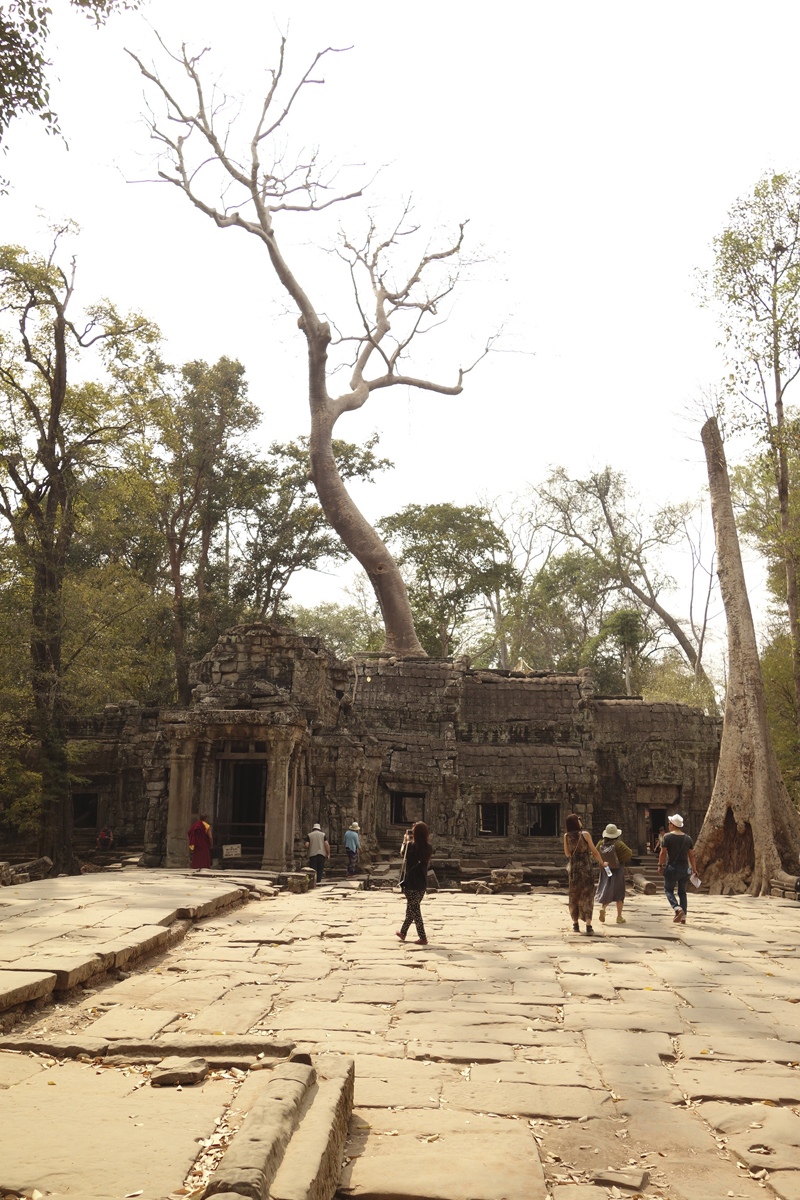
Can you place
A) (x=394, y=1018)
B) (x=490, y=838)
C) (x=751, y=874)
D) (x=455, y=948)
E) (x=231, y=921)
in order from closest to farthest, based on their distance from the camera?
(x=394, y=1018) → (x=455, y=948) → (x=231, y=921) → (x=751, y=874) → (x=490, y=838)

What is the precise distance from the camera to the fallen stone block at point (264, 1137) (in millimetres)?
2646

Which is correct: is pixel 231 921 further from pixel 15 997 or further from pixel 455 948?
pixel 15 997

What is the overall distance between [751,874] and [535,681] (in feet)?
27.4

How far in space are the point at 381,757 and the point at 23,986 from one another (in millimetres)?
13968

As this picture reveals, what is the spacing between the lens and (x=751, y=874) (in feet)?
49.9

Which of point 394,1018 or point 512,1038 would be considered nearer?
point 512,1038

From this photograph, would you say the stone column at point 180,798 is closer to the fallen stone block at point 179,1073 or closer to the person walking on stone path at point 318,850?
the person walking on stone path at point 318,850

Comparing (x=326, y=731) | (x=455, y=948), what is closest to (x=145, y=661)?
(x=326, y=731)

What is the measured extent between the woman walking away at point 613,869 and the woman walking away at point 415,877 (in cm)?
239

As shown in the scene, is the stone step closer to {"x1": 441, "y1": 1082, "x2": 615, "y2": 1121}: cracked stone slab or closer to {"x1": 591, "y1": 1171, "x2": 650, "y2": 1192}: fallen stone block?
{"x1": 441, "y1": 1082, "x2": 615, "y2": 1121}: cracked stone slab

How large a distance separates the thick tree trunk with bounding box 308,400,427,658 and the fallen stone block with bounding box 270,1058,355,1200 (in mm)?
22681

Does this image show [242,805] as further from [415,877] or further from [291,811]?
[415,877]

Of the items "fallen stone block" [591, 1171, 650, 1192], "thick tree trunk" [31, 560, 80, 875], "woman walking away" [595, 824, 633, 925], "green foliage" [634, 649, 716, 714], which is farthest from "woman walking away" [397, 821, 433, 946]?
"green foliage" [634, 649, 716, 714]

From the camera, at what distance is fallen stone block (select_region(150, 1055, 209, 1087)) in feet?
12.6
